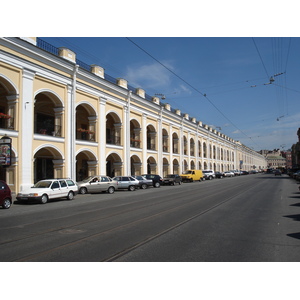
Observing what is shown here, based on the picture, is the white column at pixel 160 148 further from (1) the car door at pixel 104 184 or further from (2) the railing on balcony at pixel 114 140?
(1) the car door at pixel 104 184

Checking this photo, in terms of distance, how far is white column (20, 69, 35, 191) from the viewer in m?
21.2

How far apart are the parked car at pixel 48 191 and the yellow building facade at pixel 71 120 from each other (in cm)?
280

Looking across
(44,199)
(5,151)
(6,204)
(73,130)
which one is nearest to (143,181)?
(73,130)

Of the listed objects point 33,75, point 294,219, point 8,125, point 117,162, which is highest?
point 33,75

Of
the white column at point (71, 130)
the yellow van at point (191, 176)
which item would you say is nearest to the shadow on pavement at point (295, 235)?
the white column at point (71, 130)

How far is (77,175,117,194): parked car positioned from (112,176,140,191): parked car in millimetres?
1966

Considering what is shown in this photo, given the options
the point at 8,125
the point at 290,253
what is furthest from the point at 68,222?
the point at 8,125

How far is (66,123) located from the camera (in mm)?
25797

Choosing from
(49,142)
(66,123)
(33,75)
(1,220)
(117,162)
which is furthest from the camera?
(117,162)

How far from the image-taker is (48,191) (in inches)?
738

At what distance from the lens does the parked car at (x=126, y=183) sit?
29.1 metres

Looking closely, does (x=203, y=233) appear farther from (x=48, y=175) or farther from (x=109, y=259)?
(x=48, y=175)

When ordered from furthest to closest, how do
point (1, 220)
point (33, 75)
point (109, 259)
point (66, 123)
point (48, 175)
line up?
point (48, 175)
point (66, 123)
point (33, 75)
point (1, 220)
point (109, 259)

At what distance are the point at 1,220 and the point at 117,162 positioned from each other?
2255cm
